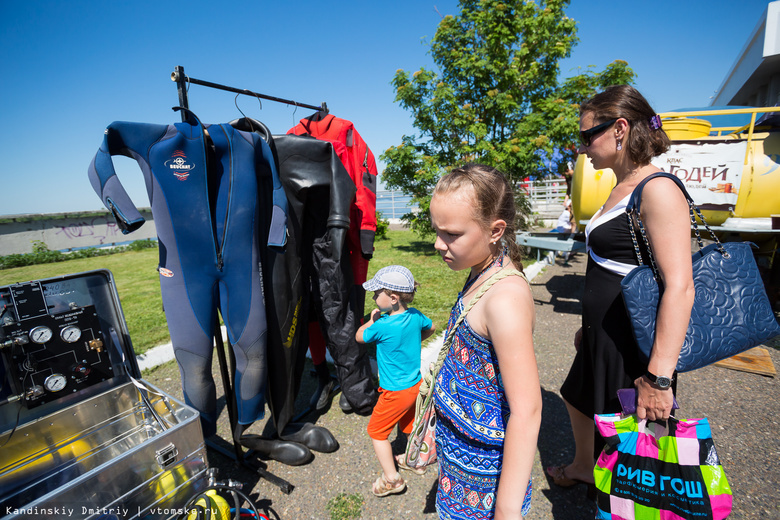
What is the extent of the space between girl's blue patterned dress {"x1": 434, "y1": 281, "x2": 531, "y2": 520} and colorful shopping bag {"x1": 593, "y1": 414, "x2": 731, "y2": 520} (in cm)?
38

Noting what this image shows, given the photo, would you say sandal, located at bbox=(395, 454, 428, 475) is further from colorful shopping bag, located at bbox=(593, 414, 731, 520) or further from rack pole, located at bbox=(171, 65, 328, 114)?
rack pole, located at bbox=(171, 65, 328, 114)

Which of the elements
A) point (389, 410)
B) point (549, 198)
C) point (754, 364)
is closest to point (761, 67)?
point (549, 198)

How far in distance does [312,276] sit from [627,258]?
2293mm

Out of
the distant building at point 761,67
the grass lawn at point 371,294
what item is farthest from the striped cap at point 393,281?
the distant building at point 761,67

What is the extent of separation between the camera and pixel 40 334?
62.6 inches

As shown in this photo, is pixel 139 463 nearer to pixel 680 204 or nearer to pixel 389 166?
pixel 680 204

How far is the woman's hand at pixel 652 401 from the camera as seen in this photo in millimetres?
1267

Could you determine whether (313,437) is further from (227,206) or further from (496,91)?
(496,91)

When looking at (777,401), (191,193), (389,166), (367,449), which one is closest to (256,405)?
(367,449)

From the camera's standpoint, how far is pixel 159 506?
1370 millimetres

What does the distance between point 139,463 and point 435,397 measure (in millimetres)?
1137

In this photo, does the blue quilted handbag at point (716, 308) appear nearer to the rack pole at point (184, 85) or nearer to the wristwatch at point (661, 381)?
the wristwatch at point (661, 381)

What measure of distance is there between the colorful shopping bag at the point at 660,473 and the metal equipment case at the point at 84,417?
168 cm

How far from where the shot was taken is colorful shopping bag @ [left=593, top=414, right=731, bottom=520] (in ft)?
3.97
